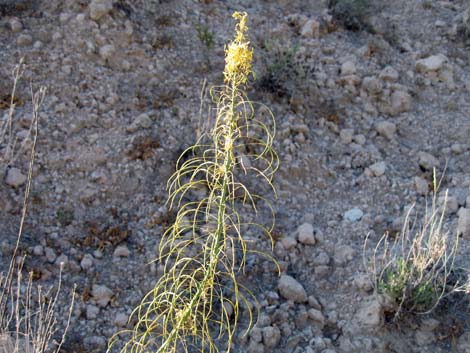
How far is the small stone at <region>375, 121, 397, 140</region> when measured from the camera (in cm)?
555

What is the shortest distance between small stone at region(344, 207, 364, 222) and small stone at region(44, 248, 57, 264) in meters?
2.00

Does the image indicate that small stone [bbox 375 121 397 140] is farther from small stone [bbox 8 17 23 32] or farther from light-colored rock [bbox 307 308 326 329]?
small stone [bbox 8 17 23 32]

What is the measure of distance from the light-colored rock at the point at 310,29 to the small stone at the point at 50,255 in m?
3.15

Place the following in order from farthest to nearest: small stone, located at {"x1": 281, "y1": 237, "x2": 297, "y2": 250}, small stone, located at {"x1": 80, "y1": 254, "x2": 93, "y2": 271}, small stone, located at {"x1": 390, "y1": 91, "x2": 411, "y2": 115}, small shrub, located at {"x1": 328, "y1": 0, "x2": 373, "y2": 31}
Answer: small shrub, located at {"x1": 328, "y1": 0, "x2": 373, "y2": 31}
small stone, located at {"x1": 390, "y1": 91, "x2": 411, "y2": 115}
small stone, located at {"x1": 281, "y1": 237, "x2": 297, "y2": 250}
small stone, located at {"x1": 80, "y1": 254, "x2": 93, "y2": 271}

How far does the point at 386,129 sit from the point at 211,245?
2.84 metres

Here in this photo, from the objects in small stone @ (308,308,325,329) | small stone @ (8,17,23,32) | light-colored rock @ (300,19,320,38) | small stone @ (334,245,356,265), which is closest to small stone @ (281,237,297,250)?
small stone @ (334,245,356,265)

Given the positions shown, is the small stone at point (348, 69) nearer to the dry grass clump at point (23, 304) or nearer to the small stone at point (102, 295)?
the dry grass clump at point (23, 304)

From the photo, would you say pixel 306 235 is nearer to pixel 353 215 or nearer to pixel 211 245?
pixel 353 215

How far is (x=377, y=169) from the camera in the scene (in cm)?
520

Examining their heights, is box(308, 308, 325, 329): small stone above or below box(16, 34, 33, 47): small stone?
below

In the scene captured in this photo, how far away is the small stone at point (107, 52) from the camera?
541 cm

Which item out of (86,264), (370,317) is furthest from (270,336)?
(86,264)

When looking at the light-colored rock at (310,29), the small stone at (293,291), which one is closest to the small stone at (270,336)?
the small stone at (293,291)

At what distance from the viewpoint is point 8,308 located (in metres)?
3.91
